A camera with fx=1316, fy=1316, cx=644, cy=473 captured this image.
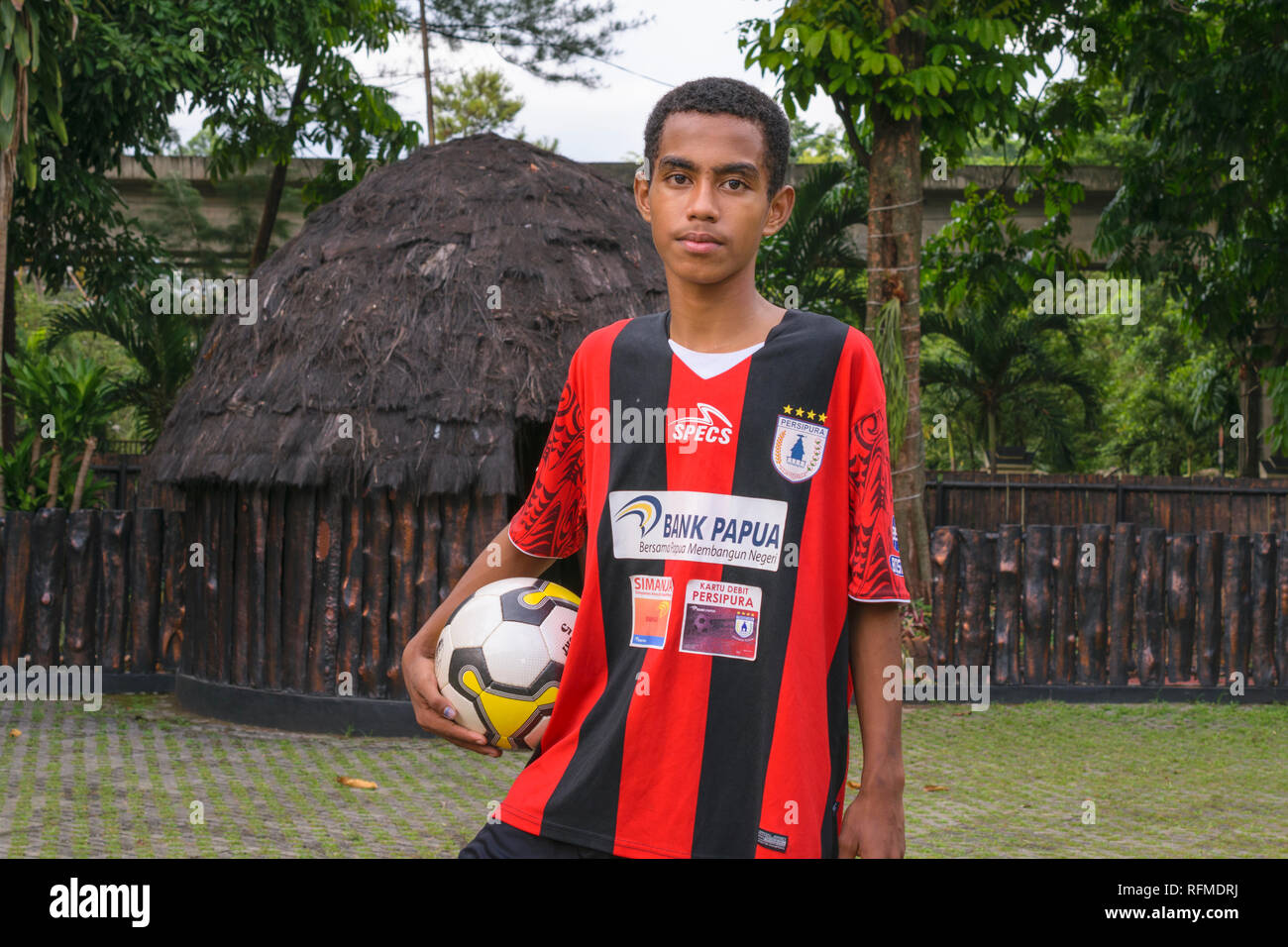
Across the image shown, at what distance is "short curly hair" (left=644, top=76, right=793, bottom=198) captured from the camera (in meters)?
2.52

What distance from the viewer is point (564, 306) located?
34.2ft

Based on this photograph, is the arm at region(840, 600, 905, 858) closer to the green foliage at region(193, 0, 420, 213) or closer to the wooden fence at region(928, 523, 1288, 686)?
the wooden fence at region(928, 523, 1288, 686)

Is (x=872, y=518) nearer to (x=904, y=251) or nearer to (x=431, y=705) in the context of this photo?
(x=431, y=705)

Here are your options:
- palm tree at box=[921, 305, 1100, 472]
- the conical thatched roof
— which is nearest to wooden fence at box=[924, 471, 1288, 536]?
palm tree at box=[921, 305, 1100, 472]

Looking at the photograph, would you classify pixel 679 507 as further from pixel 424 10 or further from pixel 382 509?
pixel 424 10

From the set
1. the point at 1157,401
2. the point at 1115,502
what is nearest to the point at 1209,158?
the point at 1115,502

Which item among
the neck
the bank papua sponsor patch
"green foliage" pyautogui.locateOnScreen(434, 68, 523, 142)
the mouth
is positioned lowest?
the bank papua sponsor patch

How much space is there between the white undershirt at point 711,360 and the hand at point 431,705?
84 centimetres

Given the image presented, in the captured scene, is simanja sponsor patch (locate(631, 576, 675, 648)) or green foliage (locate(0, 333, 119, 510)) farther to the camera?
green foliage (locate(0, 333, 119, 510))

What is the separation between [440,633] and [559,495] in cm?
42

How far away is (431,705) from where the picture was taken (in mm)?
2766

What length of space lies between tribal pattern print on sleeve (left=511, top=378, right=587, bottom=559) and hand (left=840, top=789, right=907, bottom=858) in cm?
88

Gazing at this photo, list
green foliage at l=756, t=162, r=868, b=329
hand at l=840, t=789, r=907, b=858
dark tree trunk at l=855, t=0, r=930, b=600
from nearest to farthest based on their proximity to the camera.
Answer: hand at l=840, t=789, r=907, b=858 → dark tree trunk at l=855, t=0, r=930, b=600 → green foliage at l=756, t=162, r=868, b=329

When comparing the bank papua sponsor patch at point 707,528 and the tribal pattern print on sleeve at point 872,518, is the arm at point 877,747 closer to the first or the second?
the tribal pattern print on sleeve at point 872,518
